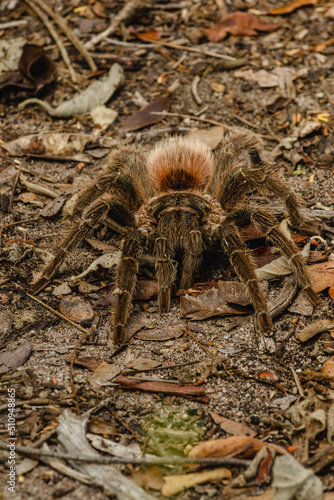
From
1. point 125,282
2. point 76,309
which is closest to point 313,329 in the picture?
point 125,282

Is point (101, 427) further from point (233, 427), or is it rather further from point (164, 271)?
point (164, 271)

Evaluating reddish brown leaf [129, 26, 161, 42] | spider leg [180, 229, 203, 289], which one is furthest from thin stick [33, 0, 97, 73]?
spider leg [180, 229, 203, 289]

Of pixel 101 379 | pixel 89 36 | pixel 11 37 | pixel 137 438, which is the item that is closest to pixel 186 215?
pixel 101 379

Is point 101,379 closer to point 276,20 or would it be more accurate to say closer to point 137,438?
point 137,438

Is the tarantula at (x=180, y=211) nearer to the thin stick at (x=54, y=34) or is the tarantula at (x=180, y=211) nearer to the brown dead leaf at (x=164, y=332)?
the brown dead leaf at (x=164, y=332)

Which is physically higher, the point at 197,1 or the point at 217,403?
the point at 197,1

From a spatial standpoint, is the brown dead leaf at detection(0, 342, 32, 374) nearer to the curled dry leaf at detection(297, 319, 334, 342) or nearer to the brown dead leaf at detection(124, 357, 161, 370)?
the brown dead leaf at detection(124, 357, 161, 370)
